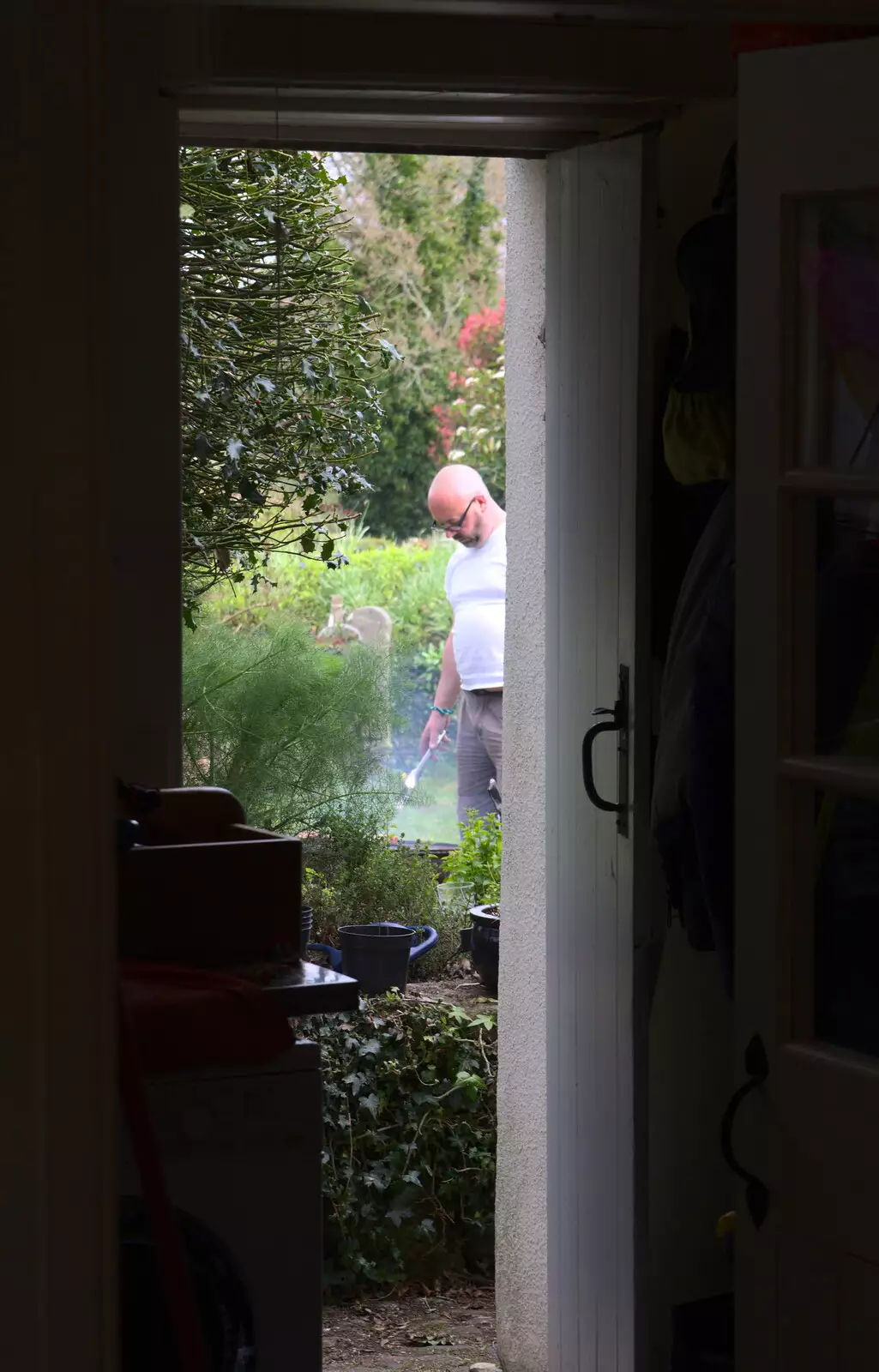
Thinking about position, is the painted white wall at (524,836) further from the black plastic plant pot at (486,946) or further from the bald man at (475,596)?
the bald man at (475,596)

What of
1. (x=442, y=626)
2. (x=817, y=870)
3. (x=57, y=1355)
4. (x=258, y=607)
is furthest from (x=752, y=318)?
(x=442, y=626)

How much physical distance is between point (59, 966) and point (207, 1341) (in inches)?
39.2

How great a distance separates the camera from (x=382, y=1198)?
3752mm

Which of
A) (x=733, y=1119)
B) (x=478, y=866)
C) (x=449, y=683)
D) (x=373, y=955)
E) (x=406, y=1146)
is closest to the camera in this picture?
(x=733, y=1119)

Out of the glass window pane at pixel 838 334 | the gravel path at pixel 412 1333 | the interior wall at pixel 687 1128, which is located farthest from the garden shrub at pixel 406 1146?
the glass window pane at pixel 838 334

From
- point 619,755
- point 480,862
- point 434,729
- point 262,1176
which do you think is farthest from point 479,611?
point 262,1176

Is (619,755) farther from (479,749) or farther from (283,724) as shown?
(479,749)

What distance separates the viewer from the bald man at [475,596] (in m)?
5.06

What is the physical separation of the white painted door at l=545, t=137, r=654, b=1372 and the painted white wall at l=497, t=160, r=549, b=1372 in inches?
6.4

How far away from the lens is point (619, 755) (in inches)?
102

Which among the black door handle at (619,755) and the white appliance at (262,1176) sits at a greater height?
the black door handle at (619,755)

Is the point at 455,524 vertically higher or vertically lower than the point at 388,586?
higher

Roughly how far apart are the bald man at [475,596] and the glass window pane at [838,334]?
3250 millimetres

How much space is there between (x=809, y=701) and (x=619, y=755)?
32.1 inches
